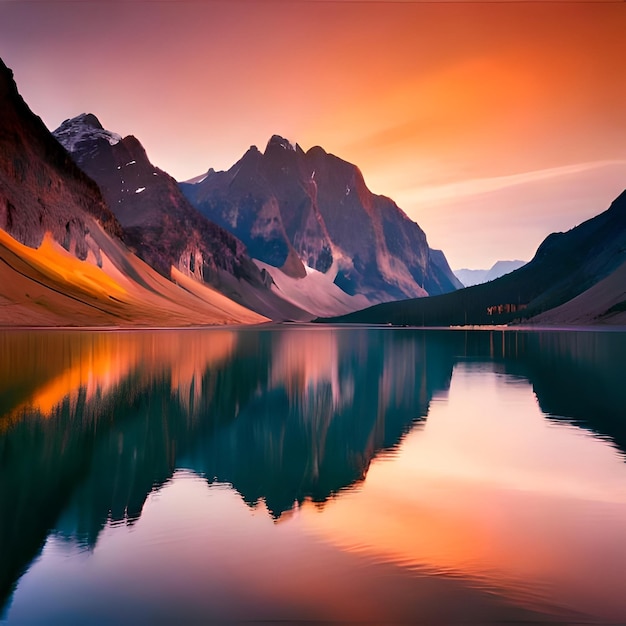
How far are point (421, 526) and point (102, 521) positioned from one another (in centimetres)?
628

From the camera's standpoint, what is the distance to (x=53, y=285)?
183375mm

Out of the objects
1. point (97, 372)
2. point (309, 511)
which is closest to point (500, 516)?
point (309, 511)

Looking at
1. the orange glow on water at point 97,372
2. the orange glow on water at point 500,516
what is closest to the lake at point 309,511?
the orange glow on water at point 500,516

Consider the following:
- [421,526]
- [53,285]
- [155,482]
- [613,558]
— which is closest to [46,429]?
[155,482]

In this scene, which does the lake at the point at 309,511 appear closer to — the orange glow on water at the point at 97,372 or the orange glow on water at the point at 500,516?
the orange glow on water at the point at 500,516

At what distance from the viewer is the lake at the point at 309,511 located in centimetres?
1088

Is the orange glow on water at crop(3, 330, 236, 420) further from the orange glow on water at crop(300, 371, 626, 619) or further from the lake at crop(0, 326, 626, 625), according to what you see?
the orange glow on water at crop(300, 371, 626, 619)

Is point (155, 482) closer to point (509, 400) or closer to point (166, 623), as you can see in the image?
point (166, 623)

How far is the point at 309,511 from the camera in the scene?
15812mm

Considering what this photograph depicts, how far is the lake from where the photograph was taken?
35.7 feet

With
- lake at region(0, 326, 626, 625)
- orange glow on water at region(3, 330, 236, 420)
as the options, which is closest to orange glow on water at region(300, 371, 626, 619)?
lake at region(0, 326, 626, 625)

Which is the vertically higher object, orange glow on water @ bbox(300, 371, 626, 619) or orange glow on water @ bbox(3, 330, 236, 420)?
orange glow on water @ bbox(3, 330, 236, 420)

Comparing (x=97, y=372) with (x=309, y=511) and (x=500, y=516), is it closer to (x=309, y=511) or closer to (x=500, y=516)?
(x=309, y=511)

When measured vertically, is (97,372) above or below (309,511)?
above
